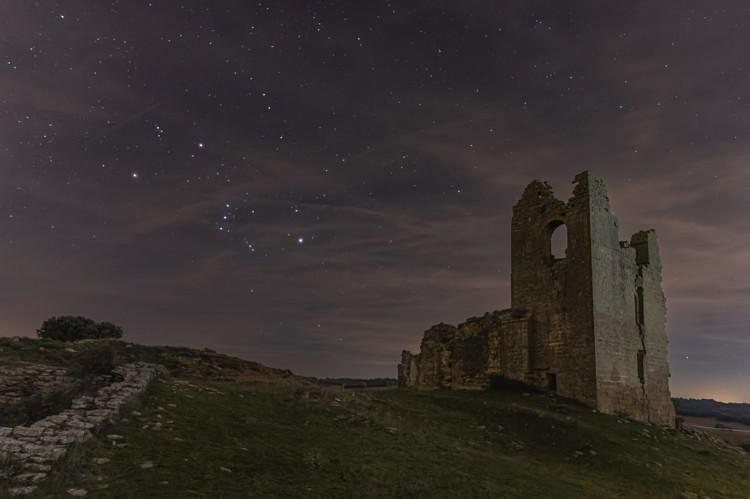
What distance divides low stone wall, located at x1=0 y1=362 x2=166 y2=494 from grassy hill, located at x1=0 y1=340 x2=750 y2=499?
22cm

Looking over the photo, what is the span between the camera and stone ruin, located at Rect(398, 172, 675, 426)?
1013 inches

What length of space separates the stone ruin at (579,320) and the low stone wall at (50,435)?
20487mm

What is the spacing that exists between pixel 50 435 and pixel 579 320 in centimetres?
2308

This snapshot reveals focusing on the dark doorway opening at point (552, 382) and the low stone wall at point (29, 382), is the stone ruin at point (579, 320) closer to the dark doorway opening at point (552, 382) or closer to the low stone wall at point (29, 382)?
the dark doorway opening at point (552, 382)

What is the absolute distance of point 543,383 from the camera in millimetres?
26766

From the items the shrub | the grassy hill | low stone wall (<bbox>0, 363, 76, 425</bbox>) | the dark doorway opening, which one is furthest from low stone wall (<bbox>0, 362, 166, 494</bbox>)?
the shrub

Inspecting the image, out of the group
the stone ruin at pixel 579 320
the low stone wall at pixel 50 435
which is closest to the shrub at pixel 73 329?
the stone ruin at pixel 579 320

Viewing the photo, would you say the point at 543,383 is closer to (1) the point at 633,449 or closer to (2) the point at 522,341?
(2) the point at 522,341

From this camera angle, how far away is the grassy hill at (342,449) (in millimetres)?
7750

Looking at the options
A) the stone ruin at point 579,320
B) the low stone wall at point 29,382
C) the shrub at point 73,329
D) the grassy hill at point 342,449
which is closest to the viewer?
the grassy hill at point 342,449

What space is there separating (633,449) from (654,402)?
12.6 metres

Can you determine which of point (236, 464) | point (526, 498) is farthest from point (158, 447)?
point (526, 498)

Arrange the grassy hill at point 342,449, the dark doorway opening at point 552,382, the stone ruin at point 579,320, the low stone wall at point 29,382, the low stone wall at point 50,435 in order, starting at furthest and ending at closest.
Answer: the dark doorway opening at point 552,382 → the stone ruin at point 579,320 → the low stone wall at point 29,382 → the grassy hill at point 342,449 → the low stone wall at point 50,435

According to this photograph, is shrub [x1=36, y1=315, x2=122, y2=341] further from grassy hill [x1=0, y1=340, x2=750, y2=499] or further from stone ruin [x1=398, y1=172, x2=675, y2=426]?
stone ruin [x1=398, y1=172, x2=675, y2=426]
